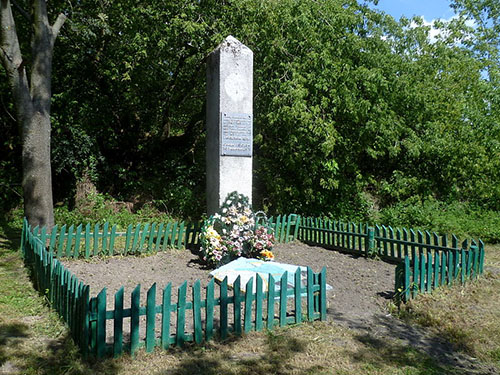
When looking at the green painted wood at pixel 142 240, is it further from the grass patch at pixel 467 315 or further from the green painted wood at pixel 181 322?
the grass patch at pixel 467 315

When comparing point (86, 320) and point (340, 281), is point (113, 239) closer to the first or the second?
point (340, 281)

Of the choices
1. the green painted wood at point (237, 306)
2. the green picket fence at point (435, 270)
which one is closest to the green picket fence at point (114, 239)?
the green picket fence at point (435, 270)

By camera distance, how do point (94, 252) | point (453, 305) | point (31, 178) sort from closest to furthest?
1. point (453, 305)
2. point (94, 252)
3. point (31, 178)

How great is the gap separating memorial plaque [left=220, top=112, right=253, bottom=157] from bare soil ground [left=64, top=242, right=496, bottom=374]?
7.10 ft

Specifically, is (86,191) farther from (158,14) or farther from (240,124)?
(240,124)

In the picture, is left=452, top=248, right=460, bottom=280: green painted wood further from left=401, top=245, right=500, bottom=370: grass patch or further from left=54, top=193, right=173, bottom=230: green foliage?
left=54, top=193, right=173, bottom=230: green foliage

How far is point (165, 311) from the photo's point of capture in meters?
3.77

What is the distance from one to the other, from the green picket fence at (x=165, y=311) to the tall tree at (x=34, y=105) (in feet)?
12.5

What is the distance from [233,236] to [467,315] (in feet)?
12.2

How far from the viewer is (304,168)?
11602 millimetres

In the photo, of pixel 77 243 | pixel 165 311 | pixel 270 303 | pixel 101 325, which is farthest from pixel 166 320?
pixel 77 243

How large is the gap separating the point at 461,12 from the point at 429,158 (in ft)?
A: 56.3

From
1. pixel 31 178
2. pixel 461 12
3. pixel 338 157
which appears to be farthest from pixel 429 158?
pixel 461 12

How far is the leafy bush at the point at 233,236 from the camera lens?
7.09 m
